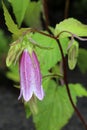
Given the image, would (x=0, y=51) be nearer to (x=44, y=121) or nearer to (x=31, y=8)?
(x=31, y=8)

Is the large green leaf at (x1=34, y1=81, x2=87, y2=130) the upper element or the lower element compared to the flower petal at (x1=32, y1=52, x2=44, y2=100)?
lower

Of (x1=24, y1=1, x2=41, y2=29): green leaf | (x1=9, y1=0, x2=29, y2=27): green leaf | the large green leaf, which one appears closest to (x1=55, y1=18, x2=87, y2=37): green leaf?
(x1=9, y1=0, x2=29, y2=27): green leaf

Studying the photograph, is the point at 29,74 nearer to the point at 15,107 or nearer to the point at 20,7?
the point at 20,7

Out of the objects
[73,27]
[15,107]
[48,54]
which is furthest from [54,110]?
[15,107]

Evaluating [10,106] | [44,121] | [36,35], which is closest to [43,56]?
[36,35]

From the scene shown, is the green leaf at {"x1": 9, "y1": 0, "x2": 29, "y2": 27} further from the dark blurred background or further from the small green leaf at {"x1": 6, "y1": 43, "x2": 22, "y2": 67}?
the dark blurred background

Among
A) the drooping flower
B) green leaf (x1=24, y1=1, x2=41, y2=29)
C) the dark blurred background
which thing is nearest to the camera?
the drooping flower
